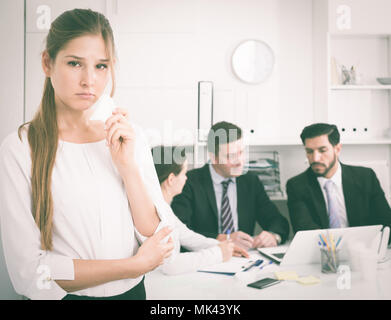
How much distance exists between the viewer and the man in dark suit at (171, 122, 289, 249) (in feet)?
6.40

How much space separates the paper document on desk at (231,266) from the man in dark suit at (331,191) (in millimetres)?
518

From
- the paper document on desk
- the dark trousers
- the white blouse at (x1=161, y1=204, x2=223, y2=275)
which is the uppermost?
the dark trousers

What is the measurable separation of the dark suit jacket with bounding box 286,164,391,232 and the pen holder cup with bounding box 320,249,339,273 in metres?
0.58

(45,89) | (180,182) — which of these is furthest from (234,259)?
(45,89)

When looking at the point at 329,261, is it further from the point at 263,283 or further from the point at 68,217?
the point at 68,217

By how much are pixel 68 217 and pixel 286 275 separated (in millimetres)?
757

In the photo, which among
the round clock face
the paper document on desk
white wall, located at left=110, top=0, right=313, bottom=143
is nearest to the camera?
the paper document on desk

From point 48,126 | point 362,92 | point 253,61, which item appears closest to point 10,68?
point 48,126

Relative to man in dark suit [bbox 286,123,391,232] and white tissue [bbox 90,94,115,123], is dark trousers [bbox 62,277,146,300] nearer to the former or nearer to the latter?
white tissue [bbox 90,94,115,123]

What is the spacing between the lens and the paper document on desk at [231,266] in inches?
47.9

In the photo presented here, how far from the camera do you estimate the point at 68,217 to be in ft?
2.27

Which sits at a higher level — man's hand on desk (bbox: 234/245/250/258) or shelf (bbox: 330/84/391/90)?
shelf (bbox: 330/84/391/90)

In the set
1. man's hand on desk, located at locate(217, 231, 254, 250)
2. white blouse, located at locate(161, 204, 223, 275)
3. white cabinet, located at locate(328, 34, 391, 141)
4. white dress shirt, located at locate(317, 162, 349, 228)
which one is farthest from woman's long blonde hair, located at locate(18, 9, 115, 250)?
white cabinet, located at locate(328, 34, 391, 141)

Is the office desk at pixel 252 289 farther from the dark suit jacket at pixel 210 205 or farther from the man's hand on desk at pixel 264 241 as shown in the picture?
the dark suit jacket at pixel 210 205
